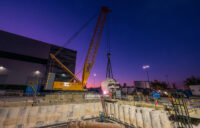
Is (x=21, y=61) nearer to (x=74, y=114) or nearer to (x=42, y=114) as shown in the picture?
(x=42, y=114)

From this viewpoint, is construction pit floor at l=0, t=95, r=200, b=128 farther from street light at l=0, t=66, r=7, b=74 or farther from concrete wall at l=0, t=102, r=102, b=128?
street light at l=0, t=66, r=7, b=74

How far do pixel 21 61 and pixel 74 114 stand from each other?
38946 millimetres

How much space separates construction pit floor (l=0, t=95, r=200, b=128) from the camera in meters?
12.0

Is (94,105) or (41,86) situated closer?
(94,105)

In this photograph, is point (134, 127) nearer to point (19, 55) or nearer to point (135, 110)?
point (135, 110)

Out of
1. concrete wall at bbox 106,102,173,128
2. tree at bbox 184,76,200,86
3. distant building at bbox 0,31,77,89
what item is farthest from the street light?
tree at bbox 184,76,200,86

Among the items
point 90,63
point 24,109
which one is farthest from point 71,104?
point 90,63

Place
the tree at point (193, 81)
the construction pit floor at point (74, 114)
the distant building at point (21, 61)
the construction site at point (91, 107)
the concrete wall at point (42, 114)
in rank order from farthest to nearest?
the tree at point (193, 81) → the distant building at point (21, 61) → the concrete wall at point (42, 114) → the construction pit floor at point (74, 114) → the construction site at point (91, 107)

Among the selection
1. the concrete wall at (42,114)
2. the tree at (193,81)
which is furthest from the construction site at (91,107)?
the tree at (193,81)

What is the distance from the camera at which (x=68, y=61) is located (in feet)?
186

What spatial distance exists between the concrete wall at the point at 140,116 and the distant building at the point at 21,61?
39.1 metres

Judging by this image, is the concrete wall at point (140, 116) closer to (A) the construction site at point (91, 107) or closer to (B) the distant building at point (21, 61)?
(A) the construction site at point (91, 107)

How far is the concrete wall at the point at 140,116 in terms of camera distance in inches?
439

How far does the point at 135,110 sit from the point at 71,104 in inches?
457
